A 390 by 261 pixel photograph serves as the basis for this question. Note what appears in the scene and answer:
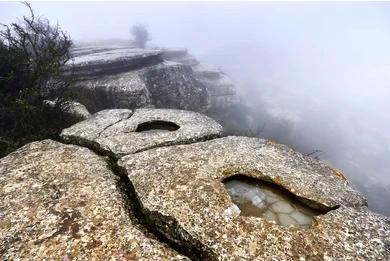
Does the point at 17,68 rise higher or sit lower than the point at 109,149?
higher

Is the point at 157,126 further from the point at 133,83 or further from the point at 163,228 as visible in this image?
the point at 133,83

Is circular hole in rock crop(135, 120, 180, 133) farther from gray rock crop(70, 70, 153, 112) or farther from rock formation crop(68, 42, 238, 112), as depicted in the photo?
gray rock crop(70, 70, 153, 112)

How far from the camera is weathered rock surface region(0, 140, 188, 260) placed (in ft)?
10.9

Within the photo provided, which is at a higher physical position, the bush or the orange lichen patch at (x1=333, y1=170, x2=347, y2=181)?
the bush

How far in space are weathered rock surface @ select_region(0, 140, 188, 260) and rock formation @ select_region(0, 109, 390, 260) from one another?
0.01 metres

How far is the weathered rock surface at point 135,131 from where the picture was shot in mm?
6023

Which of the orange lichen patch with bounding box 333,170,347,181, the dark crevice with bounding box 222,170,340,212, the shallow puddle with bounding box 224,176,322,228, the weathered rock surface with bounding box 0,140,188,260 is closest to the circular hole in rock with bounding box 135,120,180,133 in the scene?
the weathered rock surface with bounding box 0,140,188,260

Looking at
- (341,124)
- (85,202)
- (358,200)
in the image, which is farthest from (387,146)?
(85,202)

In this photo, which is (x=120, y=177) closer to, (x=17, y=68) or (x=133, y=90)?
(x=17, y=68)

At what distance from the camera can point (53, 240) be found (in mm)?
3451

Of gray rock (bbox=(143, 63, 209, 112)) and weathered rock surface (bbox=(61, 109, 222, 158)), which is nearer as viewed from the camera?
weathered rock surface (bbox=(61, 109, 222, 158))

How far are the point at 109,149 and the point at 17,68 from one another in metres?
4.34

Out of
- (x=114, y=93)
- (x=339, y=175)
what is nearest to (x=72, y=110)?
(x=114, y=93)

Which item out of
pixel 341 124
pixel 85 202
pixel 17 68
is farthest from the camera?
pixel 341 124
